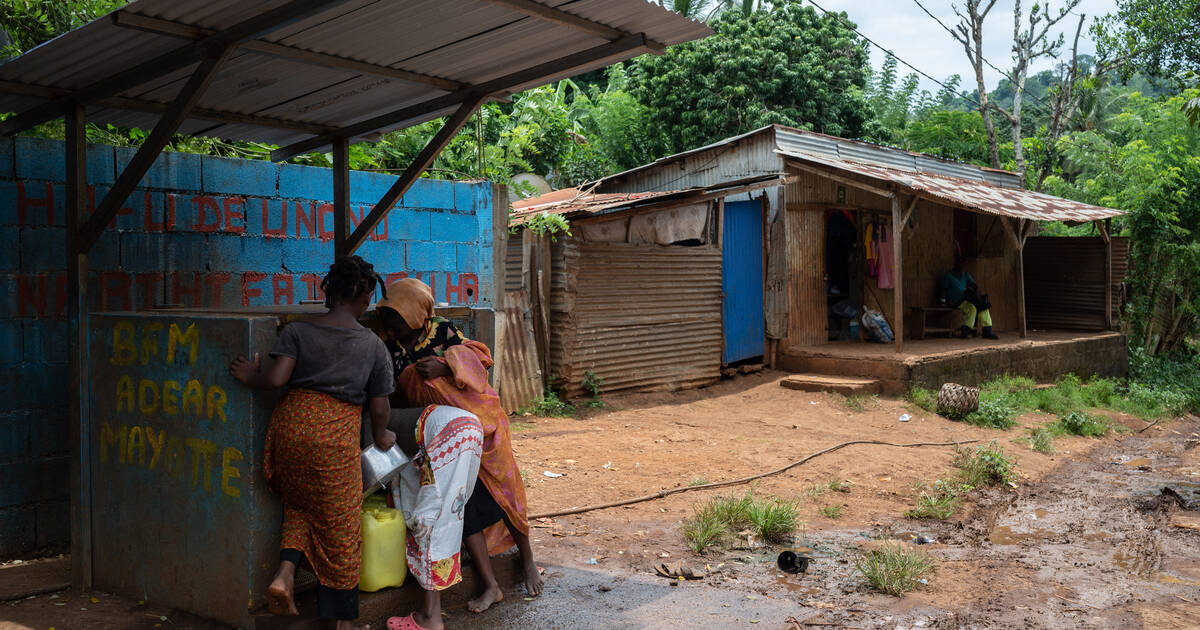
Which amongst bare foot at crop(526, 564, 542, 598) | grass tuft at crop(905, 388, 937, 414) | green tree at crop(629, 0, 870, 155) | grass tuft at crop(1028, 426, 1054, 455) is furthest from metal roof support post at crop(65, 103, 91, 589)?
green tree at crop(629, 0, 870, 155)

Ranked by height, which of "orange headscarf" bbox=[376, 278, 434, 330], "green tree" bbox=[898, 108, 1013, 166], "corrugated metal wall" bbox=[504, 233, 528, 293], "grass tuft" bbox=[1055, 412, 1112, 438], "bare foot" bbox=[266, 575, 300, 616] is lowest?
"grass tuft" bbox=[1055, 412, 1112, 438]

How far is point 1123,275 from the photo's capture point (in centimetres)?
1636

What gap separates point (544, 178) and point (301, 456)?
14.5 m

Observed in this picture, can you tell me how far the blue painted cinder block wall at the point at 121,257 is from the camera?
4.48 metres

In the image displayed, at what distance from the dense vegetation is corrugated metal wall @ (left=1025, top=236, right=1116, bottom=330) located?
2.30 feet

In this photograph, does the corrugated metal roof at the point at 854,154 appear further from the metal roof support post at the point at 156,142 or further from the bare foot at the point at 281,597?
the bare foot at the point at 281,597

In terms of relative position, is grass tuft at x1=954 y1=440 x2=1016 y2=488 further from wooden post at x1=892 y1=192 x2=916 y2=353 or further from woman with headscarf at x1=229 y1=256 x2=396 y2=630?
woman with headscarf at x1=229 y1=256 x2=396 y2=630

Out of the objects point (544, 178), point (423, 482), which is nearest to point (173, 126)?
point (423, 482)

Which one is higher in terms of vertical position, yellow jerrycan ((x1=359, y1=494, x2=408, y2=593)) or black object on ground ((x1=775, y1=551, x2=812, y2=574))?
yellow jerrycan ((x1=359, y1=494, x2=408, y2=593))

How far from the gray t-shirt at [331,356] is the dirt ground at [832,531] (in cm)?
121

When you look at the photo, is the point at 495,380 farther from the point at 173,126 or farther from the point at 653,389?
the point at 173,126

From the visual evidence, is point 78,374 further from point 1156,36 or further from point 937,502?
point 1156,36

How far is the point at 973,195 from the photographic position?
13281mm

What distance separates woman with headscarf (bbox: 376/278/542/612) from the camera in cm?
381
